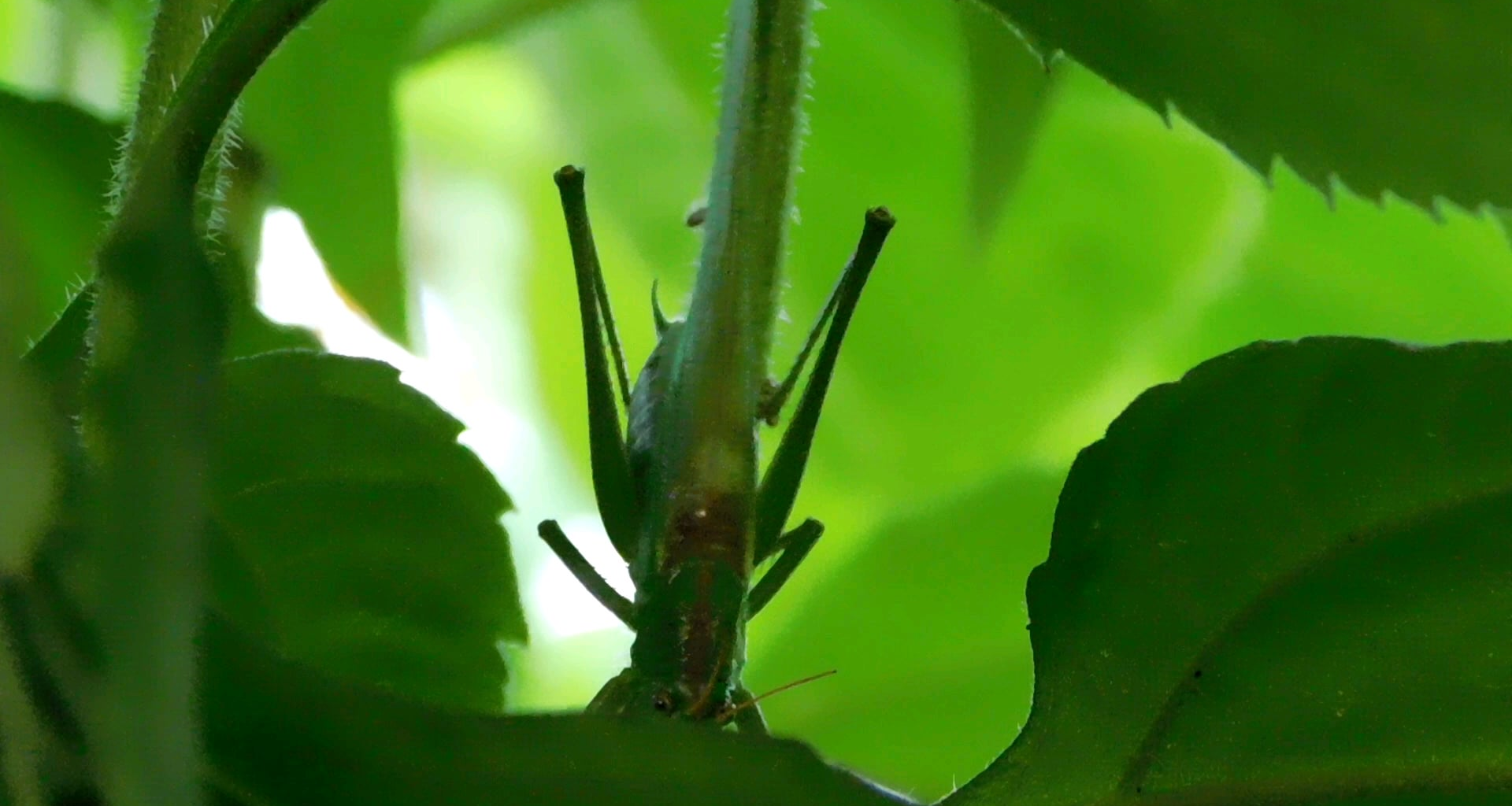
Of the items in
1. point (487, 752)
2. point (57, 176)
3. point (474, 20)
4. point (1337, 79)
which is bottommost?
point (487, 752)

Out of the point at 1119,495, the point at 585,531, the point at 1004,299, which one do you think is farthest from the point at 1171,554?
the point at 585,531

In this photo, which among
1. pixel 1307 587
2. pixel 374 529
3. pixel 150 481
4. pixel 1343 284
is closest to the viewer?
pixel 150 481

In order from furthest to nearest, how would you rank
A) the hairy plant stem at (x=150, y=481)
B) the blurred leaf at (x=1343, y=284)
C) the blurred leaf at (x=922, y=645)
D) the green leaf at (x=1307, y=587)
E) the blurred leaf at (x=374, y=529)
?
the blurred leaf at (x=1343, y=284) < the blurred leaf at (x=922, y=645) < the blurred leaf at (x=374, y=529) < the green leaf at (x=1307, y=587) < the hairy plant stem at (x=150, y=481)

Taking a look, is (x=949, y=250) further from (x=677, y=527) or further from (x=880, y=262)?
(x=677, y=527)

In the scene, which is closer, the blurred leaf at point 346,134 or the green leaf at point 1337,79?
the green leaf at point 1337,79

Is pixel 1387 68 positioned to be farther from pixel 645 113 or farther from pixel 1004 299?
pixel 645 113

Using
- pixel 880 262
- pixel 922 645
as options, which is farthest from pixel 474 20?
pixel 922 645

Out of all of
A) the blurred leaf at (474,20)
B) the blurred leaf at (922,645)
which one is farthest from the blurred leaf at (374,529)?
the blurred leaf at (474,20)

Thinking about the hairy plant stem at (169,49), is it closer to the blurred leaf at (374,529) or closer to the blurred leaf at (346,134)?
the blurred leaf at (374,529)
